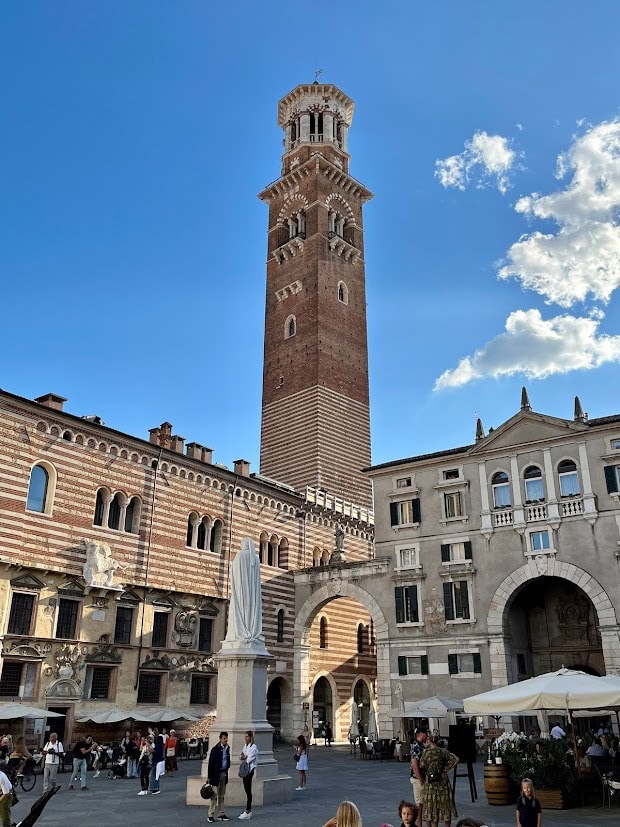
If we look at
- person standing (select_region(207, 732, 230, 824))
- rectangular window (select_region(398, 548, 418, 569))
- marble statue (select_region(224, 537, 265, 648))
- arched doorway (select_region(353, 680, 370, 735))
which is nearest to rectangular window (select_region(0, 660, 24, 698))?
marble statue (select_region(224, 537, 265, 648))

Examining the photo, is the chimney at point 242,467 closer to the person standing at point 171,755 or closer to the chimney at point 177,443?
the chimney at point 177,443

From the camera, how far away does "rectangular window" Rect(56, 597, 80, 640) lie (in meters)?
25.1

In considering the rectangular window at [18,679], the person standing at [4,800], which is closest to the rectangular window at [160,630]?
the rectangular window at [18,679]

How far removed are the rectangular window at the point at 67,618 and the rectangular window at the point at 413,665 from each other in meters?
13.3

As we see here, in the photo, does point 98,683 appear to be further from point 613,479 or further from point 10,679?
point 613,479

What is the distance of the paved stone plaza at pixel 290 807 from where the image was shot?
12.5 m

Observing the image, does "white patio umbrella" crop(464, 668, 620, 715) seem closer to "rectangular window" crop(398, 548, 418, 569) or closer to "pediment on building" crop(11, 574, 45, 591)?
"pediment on building" crop(11, 574, 45, 591)

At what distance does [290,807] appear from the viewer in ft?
46.2

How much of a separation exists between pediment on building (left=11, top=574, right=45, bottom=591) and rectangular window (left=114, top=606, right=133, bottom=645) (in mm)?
3633

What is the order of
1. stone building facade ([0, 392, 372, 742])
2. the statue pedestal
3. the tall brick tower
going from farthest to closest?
the tall brick tower, stone building facade ([0, 392, 372, 742]), the statue pedestal

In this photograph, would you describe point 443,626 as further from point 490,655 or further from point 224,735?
point 224,735

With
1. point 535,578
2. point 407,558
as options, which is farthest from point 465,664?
point 407,558

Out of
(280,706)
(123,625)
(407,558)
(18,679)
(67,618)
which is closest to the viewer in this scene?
(18,679)

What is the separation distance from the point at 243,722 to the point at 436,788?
5.84 m
